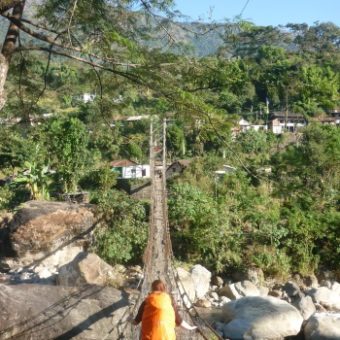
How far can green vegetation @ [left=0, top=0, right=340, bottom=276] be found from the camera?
248cm

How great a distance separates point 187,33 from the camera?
2670mm

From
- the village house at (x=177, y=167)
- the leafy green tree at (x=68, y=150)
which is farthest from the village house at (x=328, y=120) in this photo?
the leafy green tree at (x=68, y=150)

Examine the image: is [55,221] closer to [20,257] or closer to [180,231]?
[20,257]

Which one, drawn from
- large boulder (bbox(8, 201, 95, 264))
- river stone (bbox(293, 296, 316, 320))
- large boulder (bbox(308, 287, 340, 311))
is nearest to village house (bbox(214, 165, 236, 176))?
large boulder (bbox(8, 201, 95, 264))

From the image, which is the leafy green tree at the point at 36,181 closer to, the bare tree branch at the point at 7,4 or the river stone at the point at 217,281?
the river stone at the point at 217,281

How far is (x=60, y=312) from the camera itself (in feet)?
10.3

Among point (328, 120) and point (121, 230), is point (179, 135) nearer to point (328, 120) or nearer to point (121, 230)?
point (328, 120)

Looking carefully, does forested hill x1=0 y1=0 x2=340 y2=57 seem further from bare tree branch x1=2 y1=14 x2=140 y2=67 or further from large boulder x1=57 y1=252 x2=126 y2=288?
large boulder x1=57 y1=252 x2=126 y2=288

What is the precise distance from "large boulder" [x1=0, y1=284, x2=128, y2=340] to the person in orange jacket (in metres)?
0.98

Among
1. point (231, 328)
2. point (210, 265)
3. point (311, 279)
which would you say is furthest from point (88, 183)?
point (231, 328)

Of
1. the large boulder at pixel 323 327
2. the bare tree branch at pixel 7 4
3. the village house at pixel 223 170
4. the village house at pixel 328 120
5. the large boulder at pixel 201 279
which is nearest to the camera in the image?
the bare tree branch at pixel 7 4

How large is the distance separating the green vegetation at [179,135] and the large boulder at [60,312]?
1.01 metres

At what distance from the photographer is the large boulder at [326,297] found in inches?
217

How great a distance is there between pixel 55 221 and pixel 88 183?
2654 millimetres
